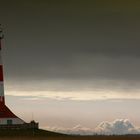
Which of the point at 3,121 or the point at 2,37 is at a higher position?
the point at 2,37

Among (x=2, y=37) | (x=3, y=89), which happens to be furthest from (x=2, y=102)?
(x=2, y=37)

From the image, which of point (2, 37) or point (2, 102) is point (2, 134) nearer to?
point (2, 102)

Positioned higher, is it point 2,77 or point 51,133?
point 2,77

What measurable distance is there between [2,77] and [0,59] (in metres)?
2.35

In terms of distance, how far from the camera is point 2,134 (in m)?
109

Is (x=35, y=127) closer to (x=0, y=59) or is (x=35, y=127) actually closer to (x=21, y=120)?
(x=21, y=120)

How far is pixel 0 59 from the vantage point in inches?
4345

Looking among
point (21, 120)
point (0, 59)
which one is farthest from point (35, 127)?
point (0, 59)

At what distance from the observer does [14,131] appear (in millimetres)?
111562

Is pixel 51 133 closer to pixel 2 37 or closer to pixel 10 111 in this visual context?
pixel 10 111

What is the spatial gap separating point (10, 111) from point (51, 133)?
20.7 feet

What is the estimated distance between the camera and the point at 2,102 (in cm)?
11100

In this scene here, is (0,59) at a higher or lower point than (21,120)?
higher

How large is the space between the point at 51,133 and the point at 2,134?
8.42 metres
